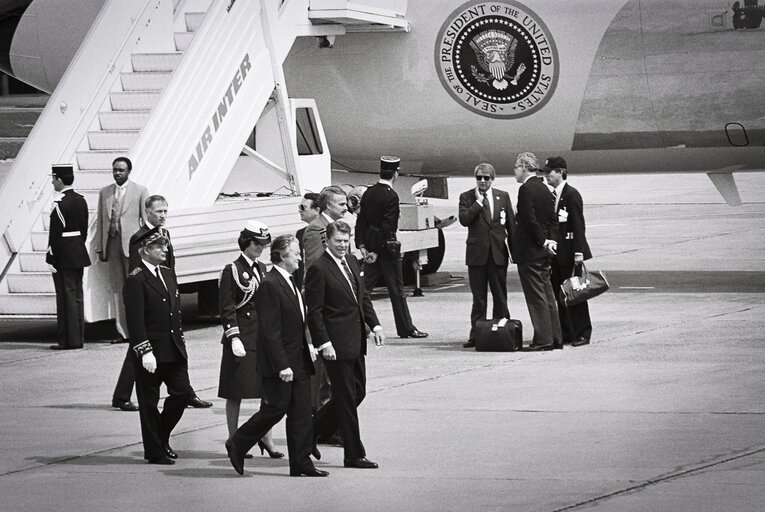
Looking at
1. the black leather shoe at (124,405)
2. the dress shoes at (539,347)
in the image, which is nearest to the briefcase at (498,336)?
the dress shoes at (539,347)

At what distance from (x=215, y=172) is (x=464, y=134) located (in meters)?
3.33

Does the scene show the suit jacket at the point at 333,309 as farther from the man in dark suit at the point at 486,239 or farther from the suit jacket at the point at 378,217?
the suit jacket at the point at 378,217

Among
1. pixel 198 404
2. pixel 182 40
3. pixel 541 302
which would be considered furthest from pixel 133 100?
pixel 198 404

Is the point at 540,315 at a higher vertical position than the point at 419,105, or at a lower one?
lower

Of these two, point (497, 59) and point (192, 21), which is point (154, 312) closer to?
point (192, 21)

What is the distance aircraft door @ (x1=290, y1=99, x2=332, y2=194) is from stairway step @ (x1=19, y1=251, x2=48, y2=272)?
3.51 m

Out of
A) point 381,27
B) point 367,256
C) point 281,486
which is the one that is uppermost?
point 381,27

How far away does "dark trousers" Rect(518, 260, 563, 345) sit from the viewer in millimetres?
Answer: 12984

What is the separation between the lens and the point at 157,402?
29.8 ft

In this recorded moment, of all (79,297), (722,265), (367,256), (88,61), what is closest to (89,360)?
(79,297)

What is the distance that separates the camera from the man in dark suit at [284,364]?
8.34 meters

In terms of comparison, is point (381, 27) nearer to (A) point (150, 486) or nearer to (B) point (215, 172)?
(B) point (215, 172)

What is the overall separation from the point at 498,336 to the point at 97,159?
4888mm

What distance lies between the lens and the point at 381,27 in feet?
55.4
